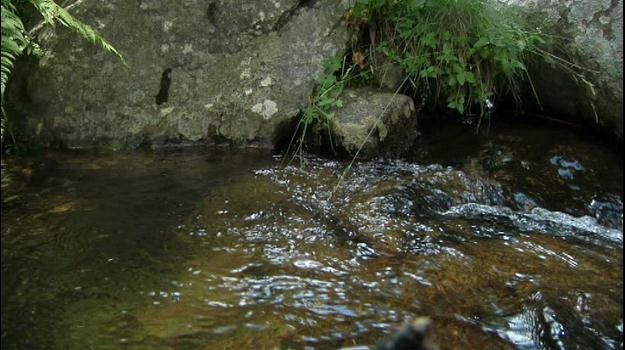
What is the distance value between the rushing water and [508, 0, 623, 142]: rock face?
27 cm

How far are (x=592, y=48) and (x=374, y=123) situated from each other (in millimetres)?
1596

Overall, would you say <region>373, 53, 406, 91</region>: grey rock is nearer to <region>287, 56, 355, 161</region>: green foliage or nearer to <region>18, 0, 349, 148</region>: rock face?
<region>287, 56, 355, 161</region>: green foliage

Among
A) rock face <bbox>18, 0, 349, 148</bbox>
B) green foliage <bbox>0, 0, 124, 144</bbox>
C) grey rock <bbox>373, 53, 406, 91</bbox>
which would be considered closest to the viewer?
green foliage <bbox>0, 0, 124, 144</bbox>

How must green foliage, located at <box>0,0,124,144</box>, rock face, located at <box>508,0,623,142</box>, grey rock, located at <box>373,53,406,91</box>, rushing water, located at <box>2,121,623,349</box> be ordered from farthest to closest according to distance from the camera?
grey rock, located at <box>373,53,406,91</box>, rock face, located at <box>508,0,623,142</box>, green foliage, located at <box>0,0,124,144</box>, rushing water, located at <box>2,121,623,349</box>

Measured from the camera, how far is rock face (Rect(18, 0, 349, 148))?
13.6 ft

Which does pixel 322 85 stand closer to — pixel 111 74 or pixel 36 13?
pixel 111 74

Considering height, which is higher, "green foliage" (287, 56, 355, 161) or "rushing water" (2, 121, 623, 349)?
"green foliage" (287, 56, 355, 161)

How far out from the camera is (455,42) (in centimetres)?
423

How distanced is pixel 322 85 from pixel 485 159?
1.29 metres

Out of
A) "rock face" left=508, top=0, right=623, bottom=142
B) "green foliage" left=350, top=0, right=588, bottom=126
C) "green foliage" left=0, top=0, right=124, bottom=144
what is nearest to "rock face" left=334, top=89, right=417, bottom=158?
"green foliage" left=350, top=0, right=588, bottom=126

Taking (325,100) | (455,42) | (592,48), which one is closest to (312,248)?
(325,100)

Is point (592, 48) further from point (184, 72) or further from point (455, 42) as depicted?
point (184, 72)

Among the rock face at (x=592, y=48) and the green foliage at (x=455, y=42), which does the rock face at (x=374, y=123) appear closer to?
the green foliage at (x=455, y=42)

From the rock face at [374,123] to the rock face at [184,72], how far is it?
37 cm
